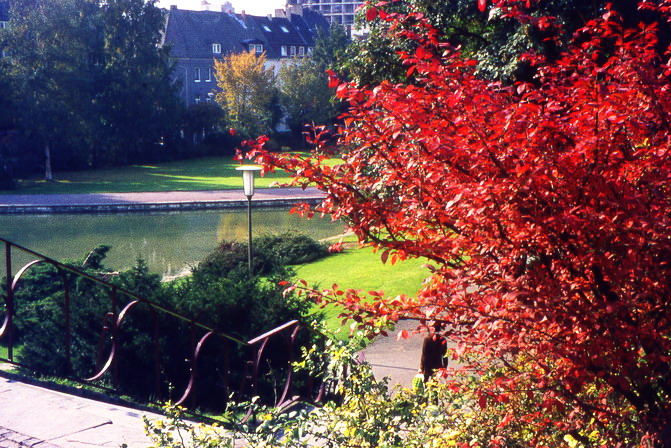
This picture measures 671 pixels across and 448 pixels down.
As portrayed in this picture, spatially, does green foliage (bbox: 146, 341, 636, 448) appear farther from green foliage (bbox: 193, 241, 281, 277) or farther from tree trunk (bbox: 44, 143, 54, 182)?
tree trunk (bbox: 44, 143, 54, 182)

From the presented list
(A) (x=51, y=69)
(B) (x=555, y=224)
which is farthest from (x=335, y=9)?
(B) (x=555, y=224)

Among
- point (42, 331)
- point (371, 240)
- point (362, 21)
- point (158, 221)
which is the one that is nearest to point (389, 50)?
point (362, 21)

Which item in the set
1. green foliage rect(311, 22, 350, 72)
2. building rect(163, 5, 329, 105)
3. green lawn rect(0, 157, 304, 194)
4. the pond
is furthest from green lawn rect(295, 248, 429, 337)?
building rect(163, 5, 329, 105)

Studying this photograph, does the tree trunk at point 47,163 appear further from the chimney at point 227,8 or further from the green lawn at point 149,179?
the chimney at point 227,8

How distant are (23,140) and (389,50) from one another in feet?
110

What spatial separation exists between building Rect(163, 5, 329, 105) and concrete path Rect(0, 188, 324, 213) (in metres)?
28.7

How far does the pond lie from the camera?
21422 millimetres

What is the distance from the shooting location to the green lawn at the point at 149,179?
127 feet

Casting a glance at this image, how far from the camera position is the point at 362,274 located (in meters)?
16.9

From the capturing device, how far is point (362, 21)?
616 inches

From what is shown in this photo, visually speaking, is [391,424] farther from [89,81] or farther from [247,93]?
[247,93]

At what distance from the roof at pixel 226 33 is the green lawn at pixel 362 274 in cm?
4594

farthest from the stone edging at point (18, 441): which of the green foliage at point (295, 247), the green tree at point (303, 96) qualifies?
the green tree at point (303, 96)

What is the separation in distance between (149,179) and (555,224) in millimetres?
42458
